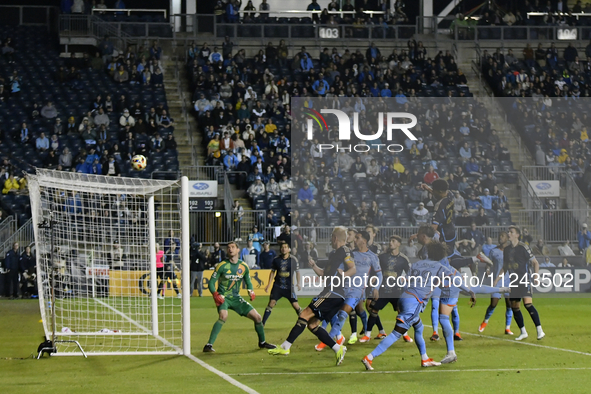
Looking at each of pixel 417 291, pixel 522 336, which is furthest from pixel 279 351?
pixel 522 336

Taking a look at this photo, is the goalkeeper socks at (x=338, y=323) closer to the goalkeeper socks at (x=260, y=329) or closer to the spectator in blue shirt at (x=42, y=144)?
the goalkeeper socks at (x=260, y=329)

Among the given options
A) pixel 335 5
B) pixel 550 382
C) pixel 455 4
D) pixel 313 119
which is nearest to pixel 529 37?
pixel 455 4

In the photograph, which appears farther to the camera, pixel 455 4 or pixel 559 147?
pixel 455 4

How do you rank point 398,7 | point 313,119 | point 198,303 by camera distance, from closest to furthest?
point 198,303 < point 313,119 < point 398,7

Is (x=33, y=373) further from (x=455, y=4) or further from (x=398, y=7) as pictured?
(x=455, y=4)

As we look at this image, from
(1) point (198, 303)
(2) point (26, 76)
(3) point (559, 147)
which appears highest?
(2) point (26, 76)

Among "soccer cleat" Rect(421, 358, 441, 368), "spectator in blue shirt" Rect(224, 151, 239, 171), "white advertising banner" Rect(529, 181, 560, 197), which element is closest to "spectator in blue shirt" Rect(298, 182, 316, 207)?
"spectator in blue shirt" Rect(224, 151, 239, 171)

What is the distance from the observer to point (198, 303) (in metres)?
23.2

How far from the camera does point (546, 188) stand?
97.2ft

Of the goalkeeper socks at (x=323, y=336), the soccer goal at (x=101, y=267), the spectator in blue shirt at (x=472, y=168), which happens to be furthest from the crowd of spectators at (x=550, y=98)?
the goalkeeper socks at (x=323, y=336)

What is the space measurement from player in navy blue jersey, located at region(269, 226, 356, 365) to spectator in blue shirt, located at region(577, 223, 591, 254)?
1790cm

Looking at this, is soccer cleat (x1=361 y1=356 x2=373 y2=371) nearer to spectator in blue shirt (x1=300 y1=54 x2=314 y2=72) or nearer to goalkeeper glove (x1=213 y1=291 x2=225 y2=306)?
goalkeeper glove (x1=213 y1=291 x2=225 y2=306)

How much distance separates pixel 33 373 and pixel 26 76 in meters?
24.9

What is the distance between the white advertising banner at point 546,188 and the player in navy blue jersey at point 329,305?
1905cm
